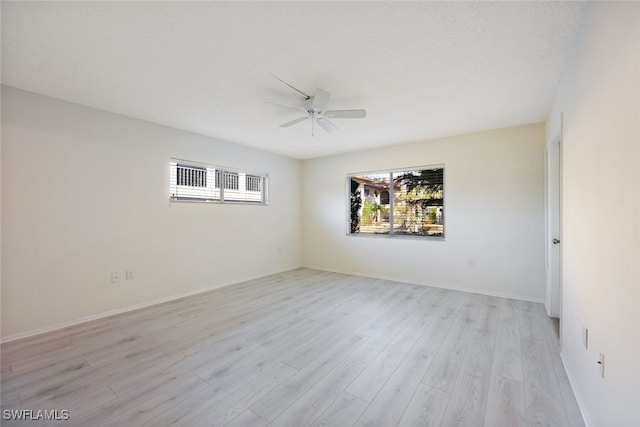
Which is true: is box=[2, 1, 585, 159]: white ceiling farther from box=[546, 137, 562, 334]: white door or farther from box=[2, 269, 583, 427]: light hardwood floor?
box=[2, 269, 583, 427]: light hardwood floor

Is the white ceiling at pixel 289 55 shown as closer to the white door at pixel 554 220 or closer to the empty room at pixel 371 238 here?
the empty room at pixel 371 238

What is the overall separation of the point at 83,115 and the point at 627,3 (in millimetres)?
4407

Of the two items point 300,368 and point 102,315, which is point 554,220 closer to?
point 300,368

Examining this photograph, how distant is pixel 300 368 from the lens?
2082mm

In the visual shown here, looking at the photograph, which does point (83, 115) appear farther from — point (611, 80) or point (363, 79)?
point (611, 80)

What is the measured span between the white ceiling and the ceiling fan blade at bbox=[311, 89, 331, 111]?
12cm

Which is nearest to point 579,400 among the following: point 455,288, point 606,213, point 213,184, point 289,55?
point 606,213

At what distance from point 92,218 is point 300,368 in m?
2.93

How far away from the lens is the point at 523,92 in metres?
2.70

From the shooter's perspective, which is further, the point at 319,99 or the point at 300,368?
the point at 319,99

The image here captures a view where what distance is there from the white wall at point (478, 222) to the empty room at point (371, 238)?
31 millimetres

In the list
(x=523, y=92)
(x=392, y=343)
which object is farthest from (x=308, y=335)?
(x=523, y=92)

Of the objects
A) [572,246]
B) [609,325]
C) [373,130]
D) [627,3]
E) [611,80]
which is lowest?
[609,325]

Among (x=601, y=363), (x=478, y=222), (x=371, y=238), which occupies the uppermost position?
(x=478, y=222)
